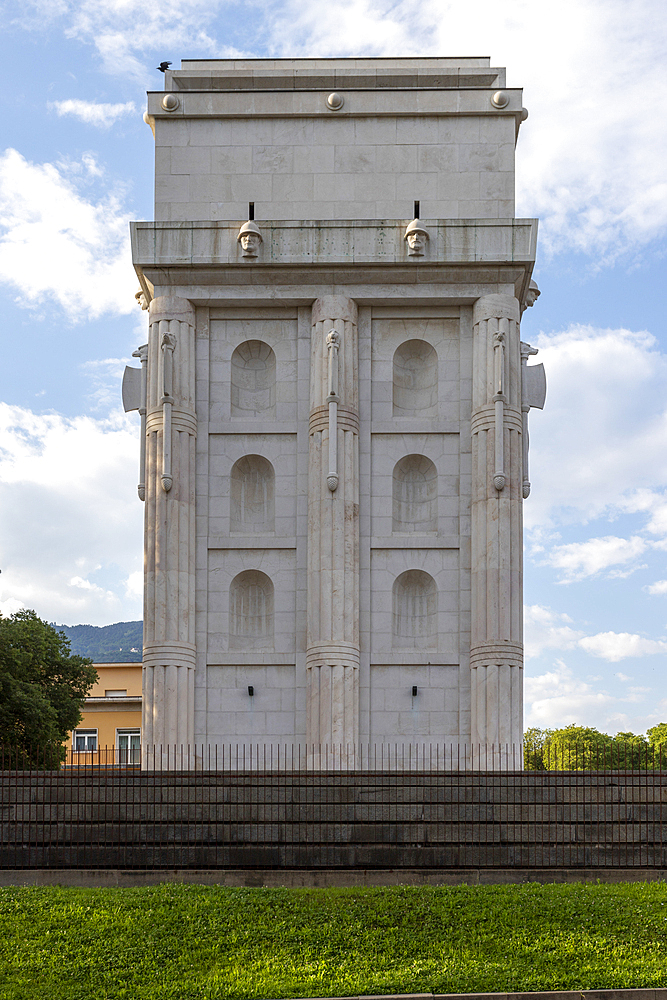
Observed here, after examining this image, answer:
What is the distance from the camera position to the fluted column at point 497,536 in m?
29.4

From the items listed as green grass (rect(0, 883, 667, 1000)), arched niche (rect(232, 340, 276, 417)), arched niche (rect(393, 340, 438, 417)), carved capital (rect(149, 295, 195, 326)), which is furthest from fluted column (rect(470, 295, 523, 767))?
green grass (rect(0, 883, 667, 1000))

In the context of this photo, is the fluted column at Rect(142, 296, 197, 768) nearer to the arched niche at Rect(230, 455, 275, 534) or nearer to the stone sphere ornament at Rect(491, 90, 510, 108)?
the arched niche at Rect(230, 455, 275, 534)

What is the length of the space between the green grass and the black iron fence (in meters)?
2.03

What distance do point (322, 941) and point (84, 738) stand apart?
187 feet

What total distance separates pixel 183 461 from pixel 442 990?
17.8 metres

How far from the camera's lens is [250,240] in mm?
31516

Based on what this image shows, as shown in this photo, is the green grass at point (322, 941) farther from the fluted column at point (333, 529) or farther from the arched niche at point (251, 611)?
the arched niche at point (251, 611)

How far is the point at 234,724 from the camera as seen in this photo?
3034 cm

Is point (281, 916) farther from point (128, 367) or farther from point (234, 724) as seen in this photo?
point (128, 367)

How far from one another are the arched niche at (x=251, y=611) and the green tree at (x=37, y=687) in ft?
43.4


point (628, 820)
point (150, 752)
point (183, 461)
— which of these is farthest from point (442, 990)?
point (183, 461)

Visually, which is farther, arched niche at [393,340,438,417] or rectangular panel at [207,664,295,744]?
arched niche at [393,340,438,417]

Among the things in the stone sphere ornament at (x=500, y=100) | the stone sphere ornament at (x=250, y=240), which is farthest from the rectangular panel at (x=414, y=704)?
the stone sphere ornament at (x=500, y=100)

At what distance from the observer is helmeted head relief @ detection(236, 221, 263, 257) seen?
31.5 metres
